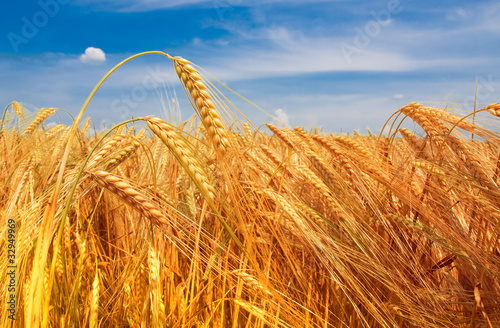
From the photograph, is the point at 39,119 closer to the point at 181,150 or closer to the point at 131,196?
the point at 131,196

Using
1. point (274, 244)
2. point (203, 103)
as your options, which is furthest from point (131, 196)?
point (274, 244)

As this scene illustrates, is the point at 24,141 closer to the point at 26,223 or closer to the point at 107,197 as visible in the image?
the point at 107,197

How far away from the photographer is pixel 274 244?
75.4 inches

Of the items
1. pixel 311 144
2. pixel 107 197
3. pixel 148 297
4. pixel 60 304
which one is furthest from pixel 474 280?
pixel 107 197

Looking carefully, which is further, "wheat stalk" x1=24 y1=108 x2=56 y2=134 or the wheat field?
"wheat stalk" x1=24 y1=108 x2=56 y2=134

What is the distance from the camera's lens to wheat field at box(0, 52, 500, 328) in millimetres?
1291

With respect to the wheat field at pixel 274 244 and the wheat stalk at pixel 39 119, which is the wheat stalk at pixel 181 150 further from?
the wheat stalk at pixel 39 119

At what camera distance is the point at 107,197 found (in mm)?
2562

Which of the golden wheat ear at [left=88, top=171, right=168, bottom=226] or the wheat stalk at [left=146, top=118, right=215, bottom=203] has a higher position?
the wheat stalk at [left=146, top=118, right=215, bottom=203]

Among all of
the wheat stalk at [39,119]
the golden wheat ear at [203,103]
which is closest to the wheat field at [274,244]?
the golden wheat ear at [203,103]

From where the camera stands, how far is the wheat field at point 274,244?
1.29m

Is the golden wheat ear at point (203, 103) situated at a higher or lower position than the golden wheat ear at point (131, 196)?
higher

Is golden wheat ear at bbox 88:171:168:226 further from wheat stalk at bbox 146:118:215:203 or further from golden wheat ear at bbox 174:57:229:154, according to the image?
golden wheat ear at bbox 174:57:229:154

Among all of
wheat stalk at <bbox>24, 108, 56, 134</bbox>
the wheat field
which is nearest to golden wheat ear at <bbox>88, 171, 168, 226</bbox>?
the wheat field
